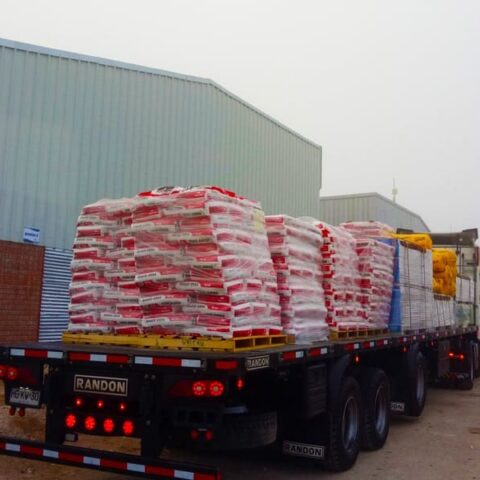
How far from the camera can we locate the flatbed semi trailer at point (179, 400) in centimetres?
444

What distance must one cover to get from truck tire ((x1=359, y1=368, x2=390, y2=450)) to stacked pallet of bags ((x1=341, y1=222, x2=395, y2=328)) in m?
0.71

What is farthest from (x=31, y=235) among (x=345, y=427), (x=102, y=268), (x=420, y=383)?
(x=345, y=427)

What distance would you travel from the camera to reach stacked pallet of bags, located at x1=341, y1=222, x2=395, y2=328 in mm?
7453

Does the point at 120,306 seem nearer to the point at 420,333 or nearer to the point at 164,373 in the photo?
the point at 164,373

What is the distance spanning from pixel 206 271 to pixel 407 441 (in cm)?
449

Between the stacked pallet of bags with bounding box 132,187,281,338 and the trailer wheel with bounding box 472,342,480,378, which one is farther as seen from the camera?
the trailer wheel with bounding box 472,342,480,378

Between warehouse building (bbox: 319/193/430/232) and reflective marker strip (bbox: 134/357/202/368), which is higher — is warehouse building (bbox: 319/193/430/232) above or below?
above

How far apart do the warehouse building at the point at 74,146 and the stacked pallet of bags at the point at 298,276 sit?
7.11 m

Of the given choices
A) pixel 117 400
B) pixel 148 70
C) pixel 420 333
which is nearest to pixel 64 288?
pixel 148 70

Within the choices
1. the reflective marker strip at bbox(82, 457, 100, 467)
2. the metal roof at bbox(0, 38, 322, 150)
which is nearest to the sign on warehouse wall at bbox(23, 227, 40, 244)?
the metal roof at bbox(0, 38, 322, 150)

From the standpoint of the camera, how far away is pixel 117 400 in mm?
4754

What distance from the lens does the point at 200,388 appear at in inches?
173

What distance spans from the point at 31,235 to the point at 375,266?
7183 mm

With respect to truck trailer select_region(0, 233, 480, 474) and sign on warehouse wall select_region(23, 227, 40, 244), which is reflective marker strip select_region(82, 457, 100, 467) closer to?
truck trailer select_region(0, 233, 480, 474)
